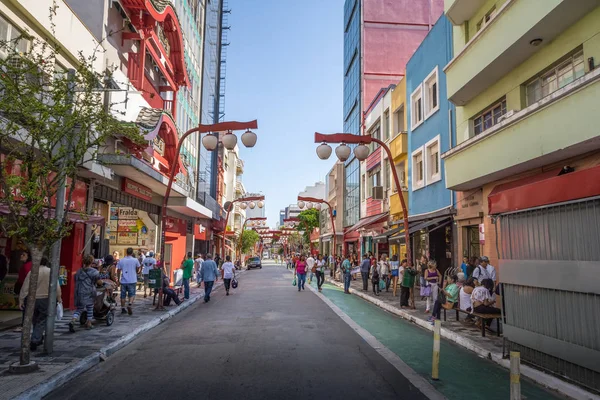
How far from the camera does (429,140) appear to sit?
67.2 feet

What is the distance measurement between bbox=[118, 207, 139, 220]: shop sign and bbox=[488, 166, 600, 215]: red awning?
1725 cm

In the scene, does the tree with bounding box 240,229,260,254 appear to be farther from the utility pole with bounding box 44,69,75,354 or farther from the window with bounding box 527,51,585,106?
the utility pole with bounding box 44,69,75,354

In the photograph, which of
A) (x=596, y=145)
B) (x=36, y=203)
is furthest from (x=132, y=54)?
(x=596, y=145)

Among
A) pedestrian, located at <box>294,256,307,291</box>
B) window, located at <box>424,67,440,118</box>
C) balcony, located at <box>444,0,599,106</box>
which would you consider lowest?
pedestrian, located at <box>294,256,307,291</box>

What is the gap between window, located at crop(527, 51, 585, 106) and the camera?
10648 mm

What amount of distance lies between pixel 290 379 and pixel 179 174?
61.2 feet

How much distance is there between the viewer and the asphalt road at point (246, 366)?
5.84 metres

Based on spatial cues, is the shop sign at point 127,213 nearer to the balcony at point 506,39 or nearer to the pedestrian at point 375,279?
the pedestrian at point 375,279

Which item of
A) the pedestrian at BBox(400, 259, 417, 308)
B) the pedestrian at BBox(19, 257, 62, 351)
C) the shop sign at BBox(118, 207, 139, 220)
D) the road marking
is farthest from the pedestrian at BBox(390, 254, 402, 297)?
the pedestrian at BBox(19, 257, 62, 351)

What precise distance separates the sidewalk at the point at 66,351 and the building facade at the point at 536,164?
7104mm

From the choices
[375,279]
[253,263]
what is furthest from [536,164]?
[253,263]

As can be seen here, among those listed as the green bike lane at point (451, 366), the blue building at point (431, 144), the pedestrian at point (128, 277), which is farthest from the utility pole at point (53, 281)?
the blue building at point (431, 144)

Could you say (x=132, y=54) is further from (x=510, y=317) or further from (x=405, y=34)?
(x=405, y=34)

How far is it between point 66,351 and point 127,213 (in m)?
14.4
